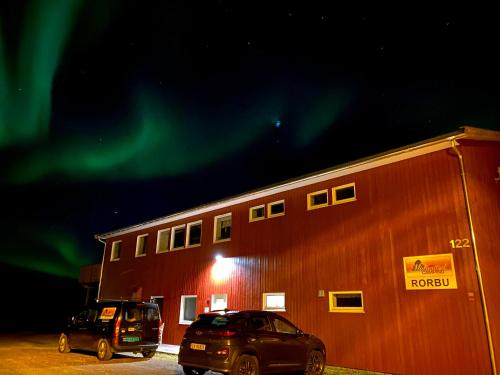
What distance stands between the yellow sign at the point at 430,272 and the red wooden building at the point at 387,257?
0.03 metres

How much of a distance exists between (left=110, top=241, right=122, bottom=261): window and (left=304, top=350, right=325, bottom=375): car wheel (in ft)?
56.0

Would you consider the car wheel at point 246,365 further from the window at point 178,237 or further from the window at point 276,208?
the window at point 178,237

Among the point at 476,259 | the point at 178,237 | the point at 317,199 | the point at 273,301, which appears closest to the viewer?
the point at 476,259

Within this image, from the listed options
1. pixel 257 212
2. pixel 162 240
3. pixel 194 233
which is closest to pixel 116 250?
pixel 162 240

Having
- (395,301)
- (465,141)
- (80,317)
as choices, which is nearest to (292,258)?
(395,301)

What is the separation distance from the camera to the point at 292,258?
1346 cm

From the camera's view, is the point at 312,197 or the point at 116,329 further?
the point at 312,197

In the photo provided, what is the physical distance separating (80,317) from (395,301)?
10.4 metres

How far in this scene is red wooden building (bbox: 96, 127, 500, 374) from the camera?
9312 mm

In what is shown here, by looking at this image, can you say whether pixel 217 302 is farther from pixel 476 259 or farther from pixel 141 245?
pixel 476 259

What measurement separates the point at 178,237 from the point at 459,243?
1364 centimetres

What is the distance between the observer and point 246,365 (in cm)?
802

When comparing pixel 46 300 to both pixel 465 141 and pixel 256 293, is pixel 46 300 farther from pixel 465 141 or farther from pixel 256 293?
pixel 465 141

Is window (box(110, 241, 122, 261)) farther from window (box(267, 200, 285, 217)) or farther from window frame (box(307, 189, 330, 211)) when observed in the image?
window frame (box(307, 189, 330, 211))
